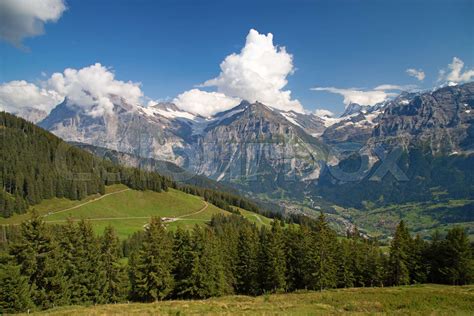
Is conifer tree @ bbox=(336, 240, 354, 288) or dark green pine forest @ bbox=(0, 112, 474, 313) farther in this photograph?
conifer tree @ bbox=(336, 240, 354, 288)

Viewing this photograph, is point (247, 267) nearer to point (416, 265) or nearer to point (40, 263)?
point (416, 265)

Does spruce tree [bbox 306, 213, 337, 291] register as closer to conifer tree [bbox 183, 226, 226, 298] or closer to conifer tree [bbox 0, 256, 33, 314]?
conifer tree [bbox 183, 226, 226, 298]

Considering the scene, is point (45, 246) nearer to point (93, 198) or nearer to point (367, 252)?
point (367, 252)

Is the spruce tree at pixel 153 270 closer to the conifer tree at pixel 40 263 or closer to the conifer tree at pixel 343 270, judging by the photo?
the conifer tree at pixel 40 263

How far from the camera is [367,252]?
86938 mm

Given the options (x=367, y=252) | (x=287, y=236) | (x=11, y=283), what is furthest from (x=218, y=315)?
(x=367, y=252)

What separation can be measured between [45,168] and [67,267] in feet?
543

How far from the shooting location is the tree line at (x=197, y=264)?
168 ft

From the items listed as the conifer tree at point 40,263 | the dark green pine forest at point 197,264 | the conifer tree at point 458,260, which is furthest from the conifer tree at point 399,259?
the conifer tree at point 40,263

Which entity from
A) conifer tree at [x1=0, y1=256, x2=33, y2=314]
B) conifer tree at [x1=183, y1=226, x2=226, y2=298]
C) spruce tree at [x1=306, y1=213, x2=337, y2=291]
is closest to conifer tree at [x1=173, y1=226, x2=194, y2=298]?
conifer tree at [x1=183, y1=226, x2=226, y2=298]

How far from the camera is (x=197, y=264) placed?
211 ft

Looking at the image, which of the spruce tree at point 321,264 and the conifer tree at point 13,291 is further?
the spruce tree at point 321,264

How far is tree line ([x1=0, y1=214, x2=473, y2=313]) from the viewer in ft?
168

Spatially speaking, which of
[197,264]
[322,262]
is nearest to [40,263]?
[197,264]
